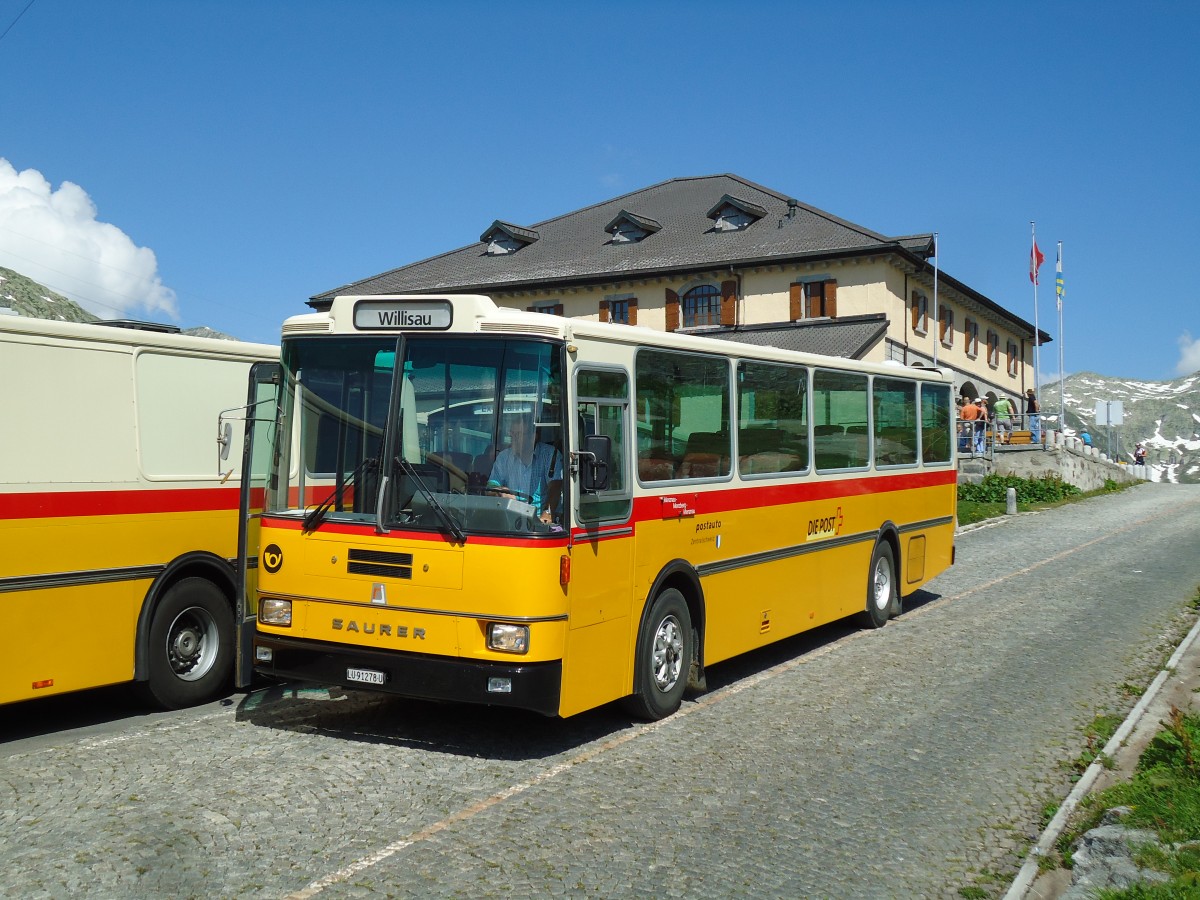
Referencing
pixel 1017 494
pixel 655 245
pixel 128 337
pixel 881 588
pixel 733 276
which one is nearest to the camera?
pixel 128 337

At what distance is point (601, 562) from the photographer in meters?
8.10

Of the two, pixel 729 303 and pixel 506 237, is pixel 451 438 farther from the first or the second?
pixel 506 237

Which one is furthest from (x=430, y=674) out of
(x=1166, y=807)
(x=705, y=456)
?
(x=1166, y=807)

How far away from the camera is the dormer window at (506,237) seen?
50500 mm

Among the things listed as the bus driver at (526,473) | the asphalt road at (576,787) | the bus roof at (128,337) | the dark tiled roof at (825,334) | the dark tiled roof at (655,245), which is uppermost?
the dark tiled roof at (655,245)

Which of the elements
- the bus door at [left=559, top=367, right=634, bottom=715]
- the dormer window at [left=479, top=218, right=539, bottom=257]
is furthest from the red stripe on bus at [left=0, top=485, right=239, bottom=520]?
the dormer window at [left=479, top=218, right=539, bottom=257]

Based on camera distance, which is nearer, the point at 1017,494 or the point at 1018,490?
the point at 1017,494

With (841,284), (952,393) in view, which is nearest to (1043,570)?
(952,393)

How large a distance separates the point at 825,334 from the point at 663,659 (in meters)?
32.5

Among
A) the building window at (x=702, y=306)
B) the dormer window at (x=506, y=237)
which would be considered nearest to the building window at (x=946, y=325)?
the building window at (x=702, y=306)

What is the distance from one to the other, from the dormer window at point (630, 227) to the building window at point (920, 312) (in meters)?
10.7

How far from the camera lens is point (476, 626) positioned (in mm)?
7559

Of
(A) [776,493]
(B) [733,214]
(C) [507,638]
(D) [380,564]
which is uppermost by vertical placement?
(B) [733,214]

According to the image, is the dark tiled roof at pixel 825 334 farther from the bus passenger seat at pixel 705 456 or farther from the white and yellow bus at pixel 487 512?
the white and yellow bus at pixel 487 512
